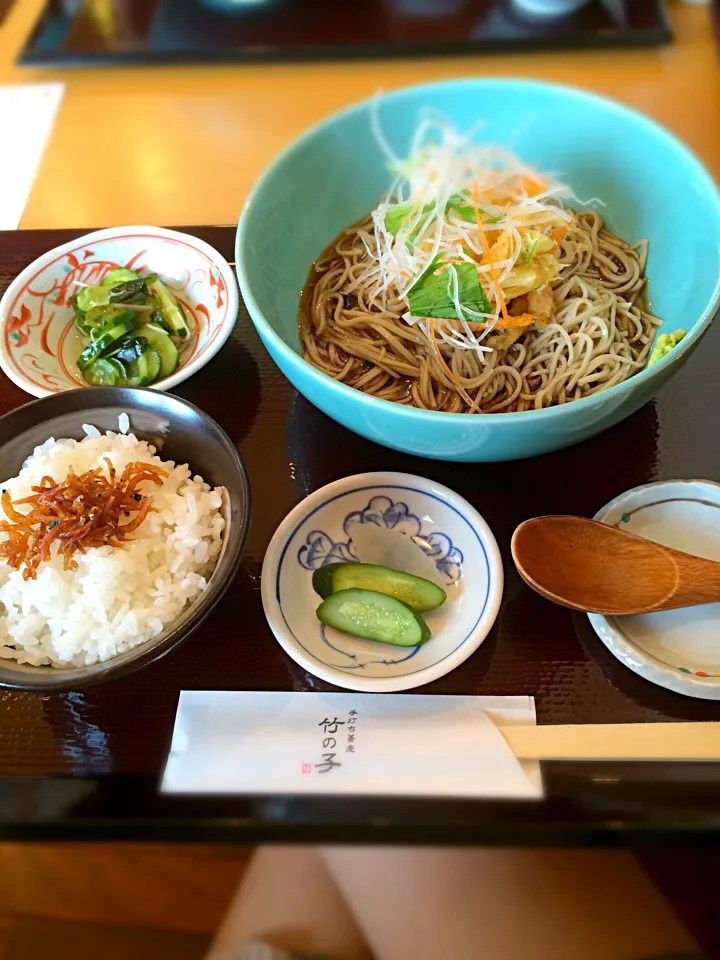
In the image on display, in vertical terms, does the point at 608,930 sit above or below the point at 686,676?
below

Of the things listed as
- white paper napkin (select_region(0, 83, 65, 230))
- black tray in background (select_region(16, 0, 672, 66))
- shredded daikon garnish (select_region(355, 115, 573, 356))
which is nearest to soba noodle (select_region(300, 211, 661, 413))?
shredded daikon garnish (select_region(355, 115, 573, 356))

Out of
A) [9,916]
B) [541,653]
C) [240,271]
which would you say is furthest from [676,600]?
[9,916]

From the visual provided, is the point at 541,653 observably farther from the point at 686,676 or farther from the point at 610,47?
the point at 610,47

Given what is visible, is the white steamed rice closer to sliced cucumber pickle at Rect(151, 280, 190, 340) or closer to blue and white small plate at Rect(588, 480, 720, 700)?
sliced cucumber pickle at Rect(151, 280, 190, 340)

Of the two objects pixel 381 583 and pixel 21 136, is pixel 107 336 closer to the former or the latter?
pixel 381 583

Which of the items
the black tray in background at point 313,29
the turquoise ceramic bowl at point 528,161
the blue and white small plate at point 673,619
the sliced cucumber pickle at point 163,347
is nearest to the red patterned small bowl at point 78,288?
the sliced cucumber pickle at point 163,347
